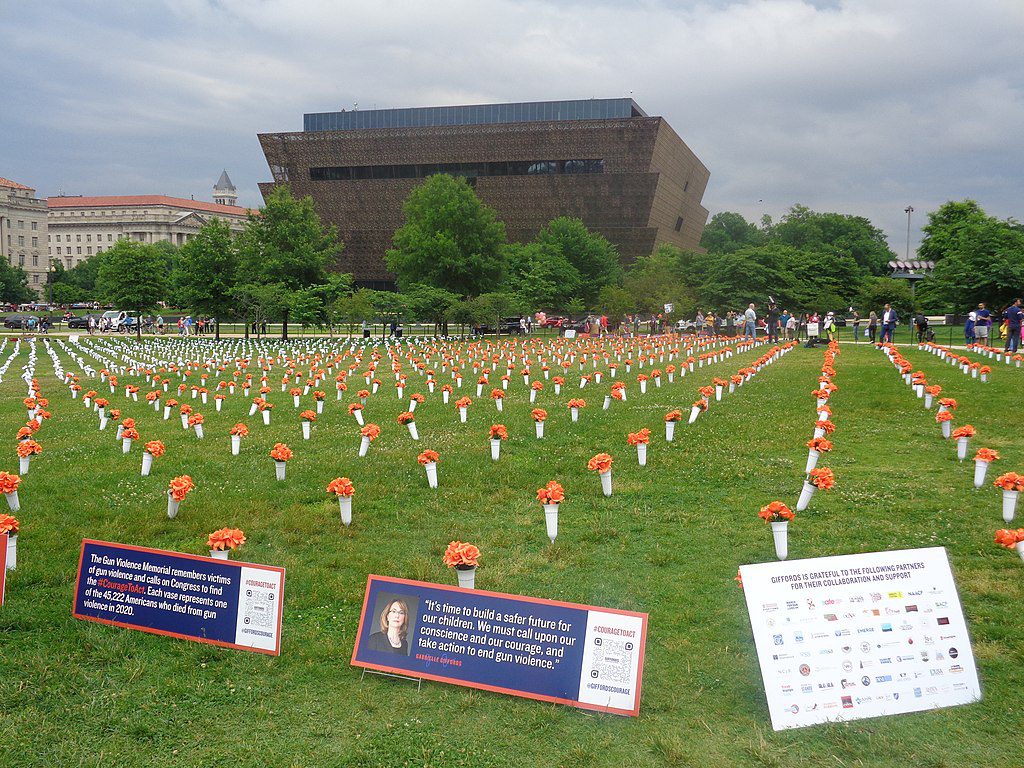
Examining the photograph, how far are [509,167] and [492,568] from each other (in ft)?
262

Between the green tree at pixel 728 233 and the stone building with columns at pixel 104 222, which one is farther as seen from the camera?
the stone building with columns at pixel 104 222

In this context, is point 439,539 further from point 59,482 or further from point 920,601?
point 59,482

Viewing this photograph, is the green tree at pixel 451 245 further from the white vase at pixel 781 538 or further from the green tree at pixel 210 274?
the white vase at pixel 781 538

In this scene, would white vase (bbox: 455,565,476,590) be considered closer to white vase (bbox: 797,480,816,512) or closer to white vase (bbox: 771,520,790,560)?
white vase (bbox: 771,520,790,560)

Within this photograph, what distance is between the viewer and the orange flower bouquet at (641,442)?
11.0 m

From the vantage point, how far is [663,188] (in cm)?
8281

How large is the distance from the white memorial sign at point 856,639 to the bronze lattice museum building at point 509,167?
78050 mm

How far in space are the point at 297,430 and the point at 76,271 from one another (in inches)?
5054

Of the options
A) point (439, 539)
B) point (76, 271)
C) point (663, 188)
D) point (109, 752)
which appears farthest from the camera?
point (76, 271)

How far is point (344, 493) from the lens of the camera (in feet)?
26.7

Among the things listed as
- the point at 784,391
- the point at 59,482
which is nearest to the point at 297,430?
the point at 59,482

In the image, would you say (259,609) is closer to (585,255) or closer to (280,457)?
(280,457)

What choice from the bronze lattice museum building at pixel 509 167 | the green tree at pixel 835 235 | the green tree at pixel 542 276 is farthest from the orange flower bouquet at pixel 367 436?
the green tree at pixel 835 235

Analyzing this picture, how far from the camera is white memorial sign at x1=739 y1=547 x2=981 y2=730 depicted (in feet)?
15.9
